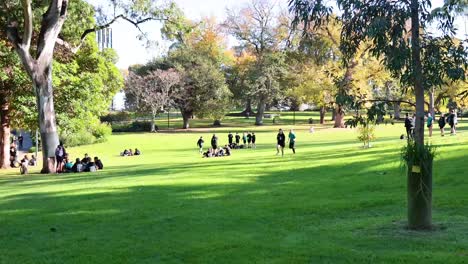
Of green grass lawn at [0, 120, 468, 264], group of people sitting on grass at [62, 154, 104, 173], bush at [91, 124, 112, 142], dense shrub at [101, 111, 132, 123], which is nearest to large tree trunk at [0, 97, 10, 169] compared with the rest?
group of people sitting on grass at [62, 154, 104, 173]

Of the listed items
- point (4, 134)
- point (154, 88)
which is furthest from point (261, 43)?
point (4, 134)

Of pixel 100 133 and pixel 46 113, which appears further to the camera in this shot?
pixel 100 133

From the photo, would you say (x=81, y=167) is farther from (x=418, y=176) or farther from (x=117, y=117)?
(x=117, y=117)

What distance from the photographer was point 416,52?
9.09 metres

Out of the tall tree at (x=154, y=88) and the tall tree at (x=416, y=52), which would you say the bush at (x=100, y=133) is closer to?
the tall tree at (x=154, y=88)

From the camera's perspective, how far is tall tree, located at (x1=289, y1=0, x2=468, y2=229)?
8.90m

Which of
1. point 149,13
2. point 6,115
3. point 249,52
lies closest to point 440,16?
point 149,13

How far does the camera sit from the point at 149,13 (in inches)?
1169

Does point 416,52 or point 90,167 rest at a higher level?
point 416,52

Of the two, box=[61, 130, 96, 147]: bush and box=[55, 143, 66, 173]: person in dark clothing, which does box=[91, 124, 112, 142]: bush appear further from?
box=[55, 143, 66, 173]: person in dark clothing

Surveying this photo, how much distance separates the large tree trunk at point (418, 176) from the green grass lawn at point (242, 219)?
0.29 meters

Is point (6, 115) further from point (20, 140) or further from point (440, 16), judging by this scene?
point (440, 16)

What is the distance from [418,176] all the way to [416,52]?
6.45 ft

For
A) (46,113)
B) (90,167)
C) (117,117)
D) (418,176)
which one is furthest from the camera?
(117,117)
